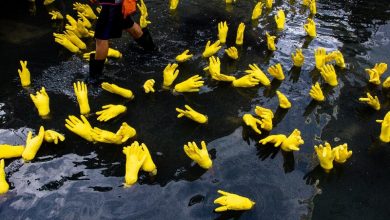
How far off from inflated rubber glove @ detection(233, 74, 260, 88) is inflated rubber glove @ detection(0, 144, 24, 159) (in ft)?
8.87

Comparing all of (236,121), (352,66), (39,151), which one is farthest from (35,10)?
(352,66)

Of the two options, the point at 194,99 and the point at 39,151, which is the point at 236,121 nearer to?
the point at 194,99

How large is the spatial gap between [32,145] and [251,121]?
237 centimetres

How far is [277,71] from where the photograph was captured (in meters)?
5.12

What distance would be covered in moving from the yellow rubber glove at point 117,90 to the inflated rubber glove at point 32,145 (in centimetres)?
100

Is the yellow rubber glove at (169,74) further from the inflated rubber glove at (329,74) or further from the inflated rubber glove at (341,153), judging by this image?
the inflated rubber glove at (341,153)

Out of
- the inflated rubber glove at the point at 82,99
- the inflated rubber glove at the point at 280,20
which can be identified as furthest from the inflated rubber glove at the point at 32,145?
the inflated rubber glove at the point at 280,20

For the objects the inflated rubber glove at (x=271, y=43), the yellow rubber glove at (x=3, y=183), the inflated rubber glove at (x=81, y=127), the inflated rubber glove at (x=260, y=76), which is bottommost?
the yellow rubber glove at (x=3, y=183)

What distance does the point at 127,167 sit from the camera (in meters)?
3.72

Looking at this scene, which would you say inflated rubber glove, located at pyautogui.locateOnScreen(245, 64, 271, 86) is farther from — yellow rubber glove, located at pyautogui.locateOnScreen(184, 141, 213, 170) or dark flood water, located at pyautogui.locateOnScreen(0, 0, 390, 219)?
yellow rubber glove, located at pyautogui.locateOnScreen(184, 141, 213, 170)

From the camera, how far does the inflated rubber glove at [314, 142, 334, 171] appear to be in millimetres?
3807

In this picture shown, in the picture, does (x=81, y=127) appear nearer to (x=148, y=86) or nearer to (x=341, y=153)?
(x=148, y=86)

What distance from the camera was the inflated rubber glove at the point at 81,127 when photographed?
4.13m

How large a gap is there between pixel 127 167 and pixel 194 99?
151 centimetres
